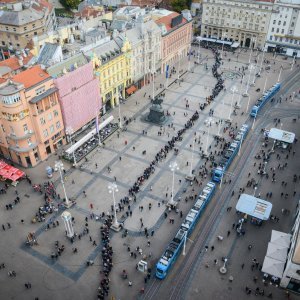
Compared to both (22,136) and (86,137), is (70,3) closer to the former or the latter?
(86,137)

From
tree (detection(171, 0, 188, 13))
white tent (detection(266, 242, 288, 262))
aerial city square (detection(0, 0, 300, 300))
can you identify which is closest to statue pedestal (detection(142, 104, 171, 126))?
aerial city square (detection(0, 0, 300, 300))

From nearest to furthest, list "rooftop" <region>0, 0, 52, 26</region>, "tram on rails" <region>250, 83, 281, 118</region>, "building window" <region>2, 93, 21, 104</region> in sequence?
"building window" <region>2, 93, 21, 104</region> → "tram on rails" <region>250, 83, 281, 118</region> → "rooftop" <region>0, 0, 52, 26</region>

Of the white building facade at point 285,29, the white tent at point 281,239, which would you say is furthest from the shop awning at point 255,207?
the white building facade at point 285,29

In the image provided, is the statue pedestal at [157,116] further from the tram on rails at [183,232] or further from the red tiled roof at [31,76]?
the red tiled roof at [31,76]

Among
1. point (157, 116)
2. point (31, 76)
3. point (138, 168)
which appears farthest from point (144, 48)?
point (138, 168)

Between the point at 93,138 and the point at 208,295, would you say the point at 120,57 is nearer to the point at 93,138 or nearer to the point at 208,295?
the point at 93,138

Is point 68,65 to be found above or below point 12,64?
above

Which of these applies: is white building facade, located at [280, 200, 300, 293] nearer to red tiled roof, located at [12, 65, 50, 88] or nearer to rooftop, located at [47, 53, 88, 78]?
red tiled roof, located at [12, 65, 50, 88]
